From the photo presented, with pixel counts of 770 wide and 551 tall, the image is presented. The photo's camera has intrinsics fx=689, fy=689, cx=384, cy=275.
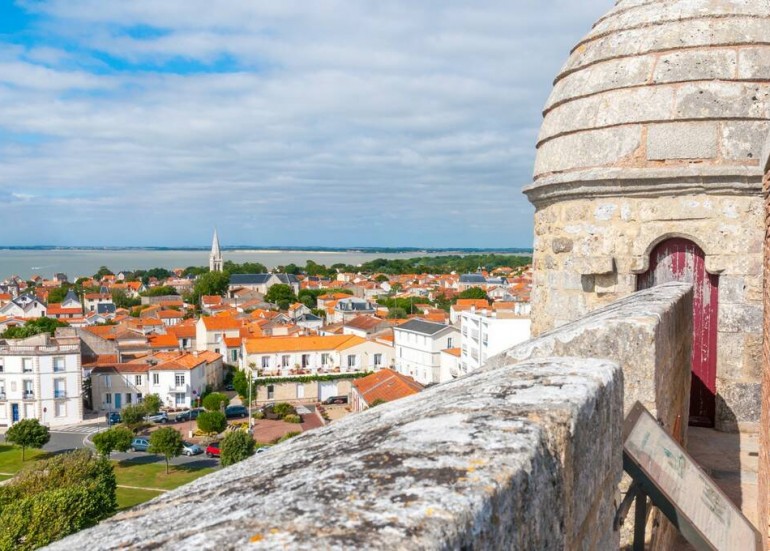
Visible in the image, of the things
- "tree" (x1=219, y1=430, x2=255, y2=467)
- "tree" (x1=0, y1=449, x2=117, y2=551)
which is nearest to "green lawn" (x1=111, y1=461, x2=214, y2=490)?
"tree" (x1=219, y1=430, x2=255, y2=467)

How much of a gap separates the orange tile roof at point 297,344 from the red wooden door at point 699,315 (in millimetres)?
45312

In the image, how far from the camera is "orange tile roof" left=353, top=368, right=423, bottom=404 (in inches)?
1473

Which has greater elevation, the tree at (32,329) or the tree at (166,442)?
the tree at (32,329)

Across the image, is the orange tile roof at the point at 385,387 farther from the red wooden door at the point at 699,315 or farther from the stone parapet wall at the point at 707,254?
the red wooden door at the point at 699,315

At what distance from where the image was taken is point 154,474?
32594mm

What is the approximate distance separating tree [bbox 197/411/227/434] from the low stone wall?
1519 inches

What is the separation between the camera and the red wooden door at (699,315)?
20.3 ft

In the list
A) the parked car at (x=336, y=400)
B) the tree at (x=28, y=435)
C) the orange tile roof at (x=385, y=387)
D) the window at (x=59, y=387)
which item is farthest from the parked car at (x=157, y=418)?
the orange tile roof at (x=385, y=387)

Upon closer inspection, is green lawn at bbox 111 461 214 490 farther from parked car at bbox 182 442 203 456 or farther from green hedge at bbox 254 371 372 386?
green hedge at bbox 254 371 372 386

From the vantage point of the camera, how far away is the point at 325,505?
3.81ft

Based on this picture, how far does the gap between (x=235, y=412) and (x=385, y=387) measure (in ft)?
39.9

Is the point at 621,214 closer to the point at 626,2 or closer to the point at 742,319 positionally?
the point at 742,319

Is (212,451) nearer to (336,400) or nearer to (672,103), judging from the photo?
(336,400)

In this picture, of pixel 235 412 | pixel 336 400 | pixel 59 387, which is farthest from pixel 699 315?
pixel 59 387
